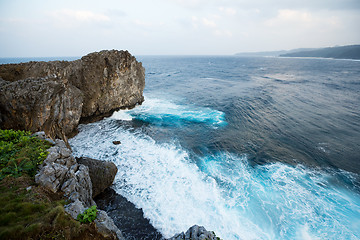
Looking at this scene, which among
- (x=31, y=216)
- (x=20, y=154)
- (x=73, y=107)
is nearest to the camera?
(x=31, y=216)

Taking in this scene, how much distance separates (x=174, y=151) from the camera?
21.7 metres

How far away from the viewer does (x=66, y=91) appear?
23156mm

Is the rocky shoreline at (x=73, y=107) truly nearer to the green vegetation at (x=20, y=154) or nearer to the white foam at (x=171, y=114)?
the green vegetation at (x=20, y=154)

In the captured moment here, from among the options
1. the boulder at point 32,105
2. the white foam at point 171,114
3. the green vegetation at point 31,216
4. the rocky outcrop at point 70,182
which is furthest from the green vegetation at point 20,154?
the white foam at point 171,114

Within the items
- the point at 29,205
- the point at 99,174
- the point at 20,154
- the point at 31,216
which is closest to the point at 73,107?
the point at 99,174

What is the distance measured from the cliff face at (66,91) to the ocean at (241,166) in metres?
3.33

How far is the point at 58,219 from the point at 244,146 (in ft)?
70.0

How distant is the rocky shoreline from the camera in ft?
29.5

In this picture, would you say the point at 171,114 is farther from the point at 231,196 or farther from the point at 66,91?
the point at 231,196

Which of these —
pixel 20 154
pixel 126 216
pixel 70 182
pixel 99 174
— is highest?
pixel 20 154

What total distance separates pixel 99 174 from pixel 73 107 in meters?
14.8

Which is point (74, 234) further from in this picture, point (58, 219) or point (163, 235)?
point (163, 235)

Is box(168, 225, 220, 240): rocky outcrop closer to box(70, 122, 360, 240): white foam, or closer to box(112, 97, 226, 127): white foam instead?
box(70, 122, 360, 240): white foam

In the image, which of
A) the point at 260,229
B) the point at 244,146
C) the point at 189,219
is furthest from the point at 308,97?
the point at 189,219
